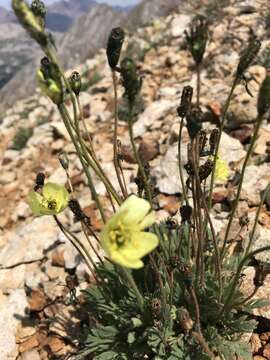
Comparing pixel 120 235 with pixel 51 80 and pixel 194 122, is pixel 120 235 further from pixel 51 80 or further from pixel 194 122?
pixel 51 80

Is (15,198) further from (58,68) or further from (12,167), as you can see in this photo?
(58,68)

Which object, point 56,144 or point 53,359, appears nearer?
point 53,359

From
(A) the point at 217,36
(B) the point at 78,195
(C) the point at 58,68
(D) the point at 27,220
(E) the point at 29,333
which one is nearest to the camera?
(C) the point at 58,68

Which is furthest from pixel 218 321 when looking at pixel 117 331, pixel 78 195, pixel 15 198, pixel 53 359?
pixel 15 198

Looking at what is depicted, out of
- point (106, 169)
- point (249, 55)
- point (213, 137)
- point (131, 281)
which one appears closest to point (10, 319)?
point (106, 169)

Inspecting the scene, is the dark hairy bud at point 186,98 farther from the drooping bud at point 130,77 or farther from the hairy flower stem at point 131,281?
the hairy flower stem at point 131,281

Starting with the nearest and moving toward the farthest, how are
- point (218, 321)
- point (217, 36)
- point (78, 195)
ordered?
point (218, 321) < point (78, 195) < point (217, 36)

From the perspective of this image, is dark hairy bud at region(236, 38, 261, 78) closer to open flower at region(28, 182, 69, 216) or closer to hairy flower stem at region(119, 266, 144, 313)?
hairy flower stem at region(119, 266, 144, 313)
